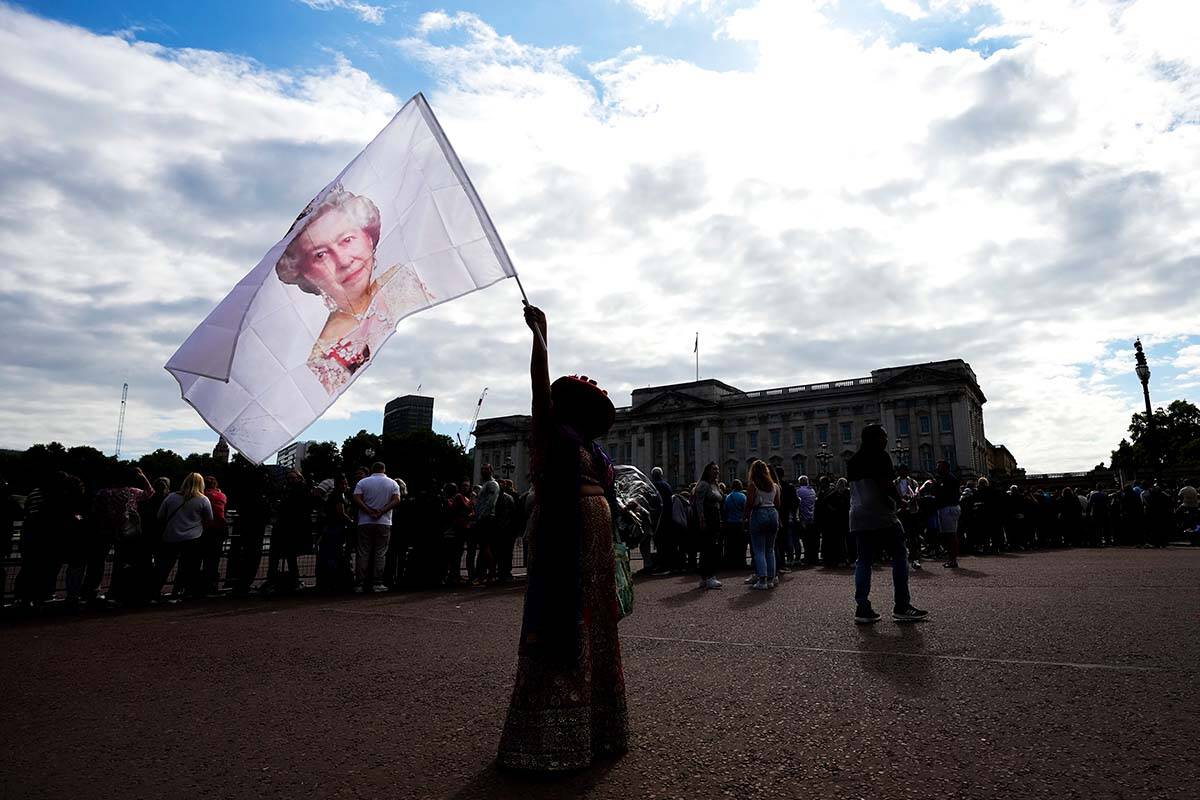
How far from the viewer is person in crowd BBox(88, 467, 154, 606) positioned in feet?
32.0

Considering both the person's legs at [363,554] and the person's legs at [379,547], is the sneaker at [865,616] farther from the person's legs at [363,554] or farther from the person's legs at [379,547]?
the person's legs at [363,554]

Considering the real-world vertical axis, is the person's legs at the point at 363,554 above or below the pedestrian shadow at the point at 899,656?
above

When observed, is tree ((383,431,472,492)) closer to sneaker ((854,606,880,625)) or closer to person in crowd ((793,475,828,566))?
person in crowd ((793,475,828,566))

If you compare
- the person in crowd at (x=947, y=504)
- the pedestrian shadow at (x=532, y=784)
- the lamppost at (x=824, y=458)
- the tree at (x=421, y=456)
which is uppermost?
the tree at (x=421, y=456)

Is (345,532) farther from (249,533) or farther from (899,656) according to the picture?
(899,656)

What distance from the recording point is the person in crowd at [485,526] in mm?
12344

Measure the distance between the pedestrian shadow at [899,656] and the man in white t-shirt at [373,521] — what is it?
289 inches

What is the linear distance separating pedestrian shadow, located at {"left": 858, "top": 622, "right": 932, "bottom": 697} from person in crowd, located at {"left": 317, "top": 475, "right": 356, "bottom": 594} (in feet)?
26.7

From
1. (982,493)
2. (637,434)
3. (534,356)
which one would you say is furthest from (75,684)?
(637,434)

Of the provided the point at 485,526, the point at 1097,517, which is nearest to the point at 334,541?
the point at 485,526

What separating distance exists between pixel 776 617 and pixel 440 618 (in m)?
3.85

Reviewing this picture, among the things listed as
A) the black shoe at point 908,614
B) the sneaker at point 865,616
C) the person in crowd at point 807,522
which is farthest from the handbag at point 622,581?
the person in crowd at point 807,522

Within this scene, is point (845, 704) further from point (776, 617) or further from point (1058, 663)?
point (776, 617)

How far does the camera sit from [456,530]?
12602 mm
